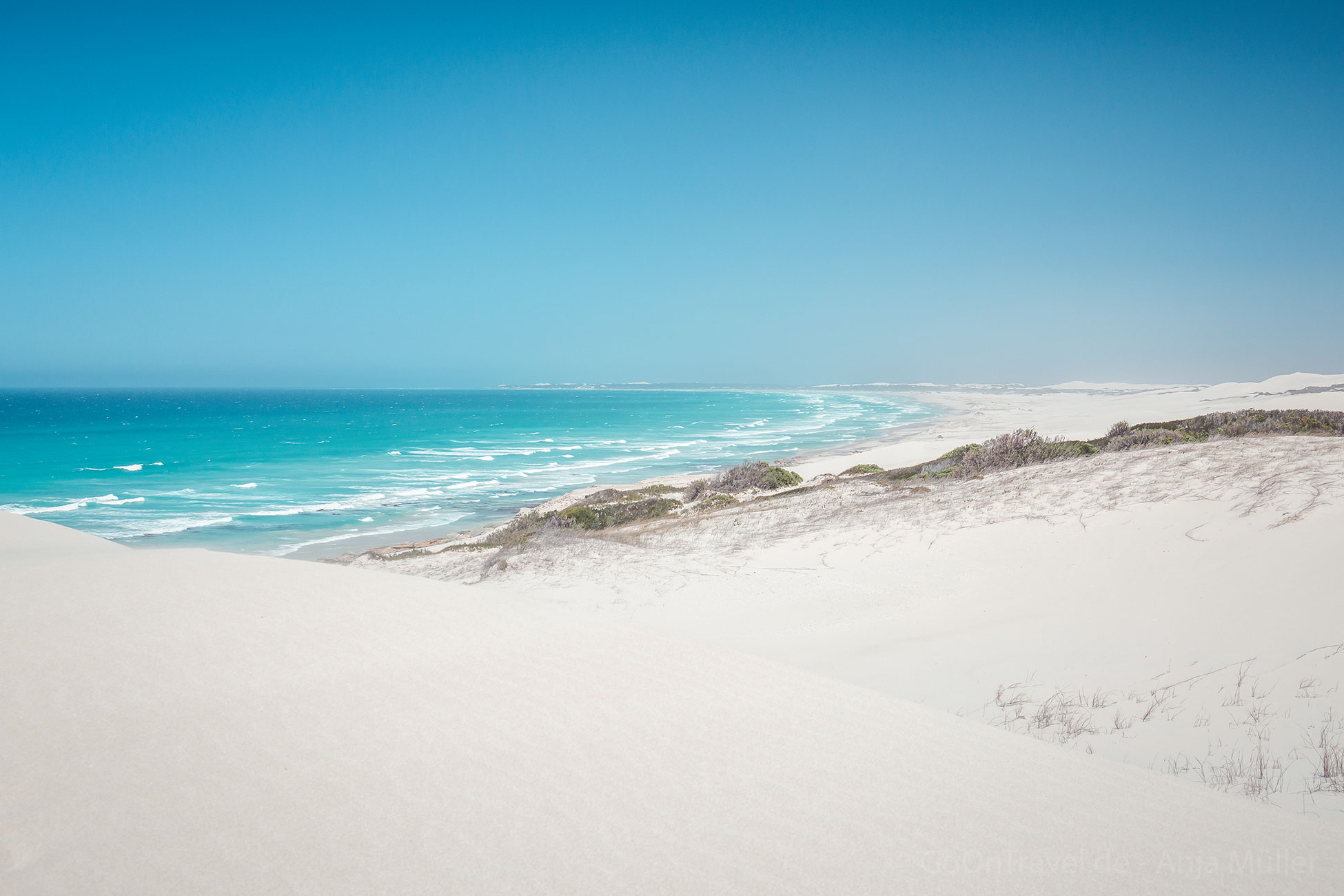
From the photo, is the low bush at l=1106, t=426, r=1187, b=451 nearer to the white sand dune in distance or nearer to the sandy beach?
the sandy beach

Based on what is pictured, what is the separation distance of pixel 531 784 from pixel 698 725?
1071 millimetres

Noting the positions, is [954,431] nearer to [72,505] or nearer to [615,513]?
[615,513]

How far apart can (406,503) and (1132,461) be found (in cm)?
2327

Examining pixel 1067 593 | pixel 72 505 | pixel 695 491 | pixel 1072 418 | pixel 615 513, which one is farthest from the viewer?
pixel 1072 418

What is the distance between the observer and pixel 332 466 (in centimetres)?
3778

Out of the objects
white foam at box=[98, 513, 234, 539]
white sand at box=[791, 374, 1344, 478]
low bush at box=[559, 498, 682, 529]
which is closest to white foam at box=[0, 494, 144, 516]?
white foam at box=[98, 513, 234, 539]

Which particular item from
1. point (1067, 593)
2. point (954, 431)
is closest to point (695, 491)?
point (1067, 593)

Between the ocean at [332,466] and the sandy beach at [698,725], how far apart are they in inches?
588

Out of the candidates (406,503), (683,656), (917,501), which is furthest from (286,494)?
(683,656)

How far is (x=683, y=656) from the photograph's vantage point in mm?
5102

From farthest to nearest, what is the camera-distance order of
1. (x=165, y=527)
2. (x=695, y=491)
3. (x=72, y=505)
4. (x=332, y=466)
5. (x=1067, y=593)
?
1. (x=332, y=466)
2. (x=72, y=505)
3. (x=165, y=527)
4. (x=695, y=491)
5. (x=1067, y=593)

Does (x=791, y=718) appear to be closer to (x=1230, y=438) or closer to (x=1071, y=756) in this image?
(x=1071, y=756)

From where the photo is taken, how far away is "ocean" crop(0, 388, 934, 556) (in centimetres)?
2286

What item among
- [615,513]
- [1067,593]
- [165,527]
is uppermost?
[1067,593]
